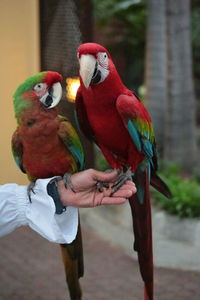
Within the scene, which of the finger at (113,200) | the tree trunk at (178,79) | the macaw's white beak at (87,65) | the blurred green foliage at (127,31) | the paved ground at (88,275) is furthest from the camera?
the blurred green foliage at (127,31)

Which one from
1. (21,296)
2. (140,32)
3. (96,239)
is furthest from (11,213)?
(140,32)

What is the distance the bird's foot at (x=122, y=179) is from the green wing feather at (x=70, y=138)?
13cm

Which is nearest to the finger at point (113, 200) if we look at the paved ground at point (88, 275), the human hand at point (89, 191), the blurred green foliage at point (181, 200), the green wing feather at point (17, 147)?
the human hand at point (89, 191)

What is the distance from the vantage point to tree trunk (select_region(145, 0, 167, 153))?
3.65 metres

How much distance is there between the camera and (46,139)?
1.14 metres

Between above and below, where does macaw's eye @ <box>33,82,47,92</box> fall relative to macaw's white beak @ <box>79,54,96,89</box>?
below

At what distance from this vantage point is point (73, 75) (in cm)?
153

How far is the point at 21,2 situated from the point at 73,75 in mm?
425

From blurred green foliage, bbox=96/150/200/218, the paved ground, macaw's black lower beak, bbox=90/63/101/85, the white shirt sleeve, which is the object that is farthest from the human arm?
blurred green foliage, bbox=96/150/200/218

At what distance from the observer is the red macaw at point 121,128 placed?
1.03 metres

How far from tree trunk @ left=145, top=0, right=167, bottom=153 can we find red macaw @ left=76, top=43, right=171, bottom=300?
249cm

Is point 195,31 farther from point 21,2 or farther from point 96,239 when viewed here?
point 21,2

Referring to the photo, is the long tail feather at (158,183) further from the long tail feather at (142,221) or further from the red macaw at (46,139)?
the red macaw at (46,139)

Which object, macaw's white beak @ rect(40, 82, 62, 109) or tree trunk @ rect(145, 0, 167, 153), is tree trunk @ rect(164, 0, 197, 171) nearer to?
tree trunk @ rect(145, 0, 167, 153)
